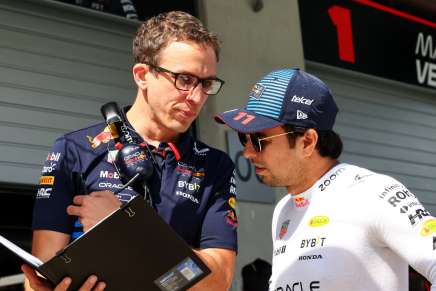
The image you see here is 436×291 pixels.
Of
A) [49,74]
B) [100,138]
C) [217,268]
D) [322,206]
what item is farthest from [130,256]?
[49,74]

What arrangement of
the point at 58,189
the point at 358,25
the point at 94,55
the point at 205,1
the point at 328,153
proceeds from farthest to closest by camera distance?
the point at 358,25, the point at 205,1, the point at 94,55, the point at 328,153, the point at 58,189

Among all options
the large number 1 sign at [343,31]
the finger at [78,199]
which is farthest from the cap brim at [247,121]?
the large number 1 sign at [343,31]

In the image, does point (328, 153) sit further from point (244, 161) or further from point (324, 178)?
point (244, 161)

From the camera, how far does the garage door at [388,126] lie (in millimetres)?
9430

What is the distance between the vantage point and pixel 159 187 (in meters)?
3.30

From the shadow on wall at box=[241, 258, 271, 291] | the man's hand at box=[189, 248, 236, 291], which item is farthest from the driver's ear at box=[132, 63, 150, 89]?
the shadow on wall at box=[241, 258, 271, 291]

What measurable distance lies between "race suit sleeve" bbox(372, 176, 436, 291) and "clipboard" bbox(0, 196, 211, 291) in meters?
0.68

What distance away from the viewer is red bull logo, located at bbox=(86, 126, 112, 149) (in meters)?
3.34

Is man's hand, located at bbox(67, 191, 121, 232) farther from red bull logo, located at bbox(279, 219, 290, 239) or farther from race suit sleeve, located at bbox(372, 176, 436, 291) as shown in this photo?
race suit sleeve, located at bbox(372, 176, 436, 291)

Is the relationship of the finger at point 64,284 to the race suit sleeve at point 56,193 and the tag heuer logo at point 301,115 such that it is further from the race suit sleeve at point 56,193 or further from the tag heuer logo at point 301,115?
the tag heuer logo at point 301,115

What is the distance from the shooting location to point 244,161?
7.92 meters

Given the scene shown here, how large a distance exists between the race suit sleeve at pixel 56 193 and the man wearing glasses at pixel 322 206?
0.70 metres

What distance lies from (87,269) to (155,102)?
2.78 ft

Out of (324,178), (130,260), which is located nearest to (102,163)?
(130,260)
